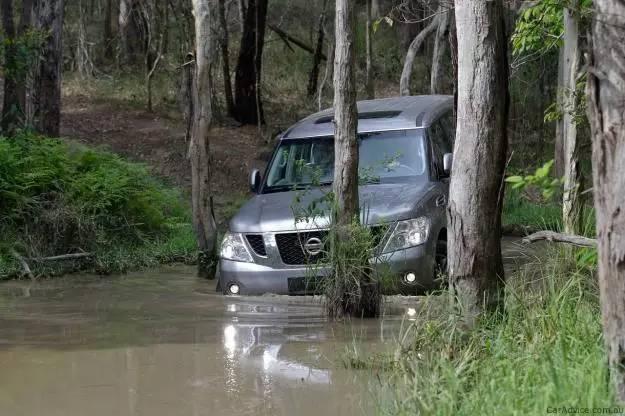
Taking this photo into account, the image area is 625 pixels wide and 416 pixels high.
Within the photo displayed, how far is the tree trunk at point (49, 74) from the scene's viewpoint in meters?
17.3

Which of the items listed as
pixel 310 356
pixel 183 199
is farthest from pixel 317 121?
pixel 183 199

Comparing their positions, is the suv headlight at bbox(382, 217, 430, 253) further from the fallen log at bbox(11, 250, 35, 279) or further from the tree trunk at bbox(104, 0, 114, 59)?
the tree trunk at bbox(104, 0, 114, 59)

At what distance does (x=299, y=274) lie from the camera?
10.1m

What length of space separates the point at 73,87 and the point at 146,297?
669 inches

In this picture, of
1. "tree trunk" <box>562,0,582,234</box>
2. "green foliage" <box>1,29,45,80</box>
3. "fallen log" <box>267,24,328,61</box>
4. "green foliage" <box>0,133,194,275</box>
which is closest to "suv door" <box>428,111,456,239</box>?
"tree trunk" <box>562,0,582,234</box>

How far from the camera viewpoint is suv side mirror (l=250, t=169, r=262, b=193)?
11.6 meters

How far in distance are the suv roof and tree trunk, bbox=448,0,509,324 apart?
14.8ft

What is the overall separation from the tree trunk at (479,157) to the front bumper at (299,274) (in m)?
2.49

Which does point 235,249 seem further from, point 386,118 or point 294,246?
point 386,118

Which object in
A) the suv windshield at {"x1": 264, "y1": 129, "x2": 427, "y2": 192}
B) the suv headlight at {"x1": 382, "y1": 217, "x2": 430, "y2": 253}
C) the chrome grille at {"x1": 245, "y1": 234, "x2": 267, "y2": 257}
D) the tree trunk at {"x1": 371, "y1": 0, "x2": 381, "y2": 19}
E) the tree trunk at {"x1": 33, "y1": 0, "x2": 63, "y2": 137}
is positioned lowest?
the chrome grille at {"x1": 245, "y1": 234, "x2": 267, "y2": 257}

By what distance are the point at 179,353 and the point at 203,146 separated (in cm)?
508

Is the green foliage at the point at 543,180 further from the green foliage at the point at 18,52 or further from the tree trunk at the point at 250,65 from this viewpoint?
the tree trunk at the point at 250,65

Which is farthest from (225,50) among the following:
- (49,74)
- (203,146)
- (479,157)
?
(479,157)

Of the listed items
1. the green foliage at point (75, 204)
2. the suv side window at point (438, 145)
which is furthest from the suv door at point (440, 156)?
the green foliage at point (75, 204)
